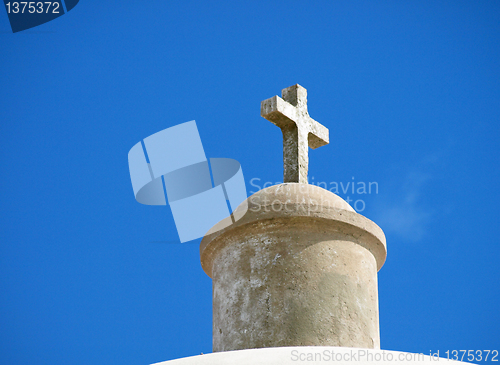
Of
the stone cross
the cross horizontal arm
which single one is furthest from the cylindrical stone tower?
the cross horizontal arm

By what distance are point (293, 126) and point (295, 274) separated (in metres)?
1.49

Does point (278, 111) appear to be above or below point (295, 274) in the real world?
above

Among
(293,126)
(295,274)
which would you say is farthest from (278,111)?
(295,274)

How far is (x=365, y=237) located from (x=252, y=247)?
88 cm

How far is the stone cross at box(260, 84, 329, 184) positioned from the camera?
489 centimetres

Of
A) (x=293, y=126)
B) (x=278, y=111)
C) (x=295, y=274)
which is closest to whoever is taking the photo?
(x=295, y=274)

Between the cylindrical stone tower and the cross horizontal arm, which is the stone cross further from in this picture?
the cylindrical stone tower

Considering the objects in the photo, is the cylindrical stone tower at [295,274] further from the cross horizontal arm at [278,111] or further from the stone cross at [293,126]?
the cross horizontal arm at [278,111]

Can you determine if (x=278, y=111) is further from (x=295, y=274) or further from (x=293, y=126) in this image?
(x=295, y=274)

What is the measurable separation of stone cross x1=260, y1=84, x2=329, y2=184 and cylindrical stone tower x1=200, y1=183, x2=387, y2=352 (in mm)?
442

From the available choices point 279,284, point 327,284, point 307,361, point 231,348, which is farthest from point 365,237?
point 307,361

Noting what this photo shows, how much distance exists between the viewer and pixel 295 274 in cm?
412

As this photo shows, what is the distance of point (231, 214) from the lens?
14.7 ft

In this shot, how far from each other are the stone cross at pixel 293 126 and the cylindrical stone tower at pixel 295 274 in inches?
17.4
